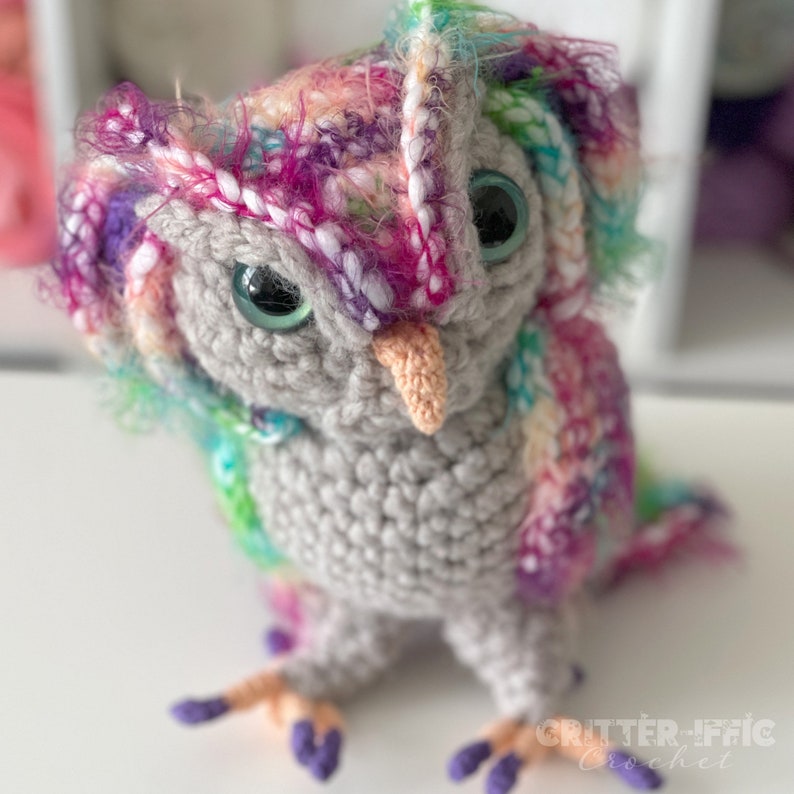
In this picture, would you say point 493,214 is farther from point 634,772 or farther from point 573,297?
point 634,772

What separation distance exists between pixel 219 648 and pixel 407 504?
0.62 ft

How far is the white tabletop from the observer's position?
510 mm

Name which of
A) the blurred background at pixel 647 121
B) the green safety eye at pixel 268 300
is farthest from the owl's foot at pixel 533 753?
the blurred background at pixel 647 121

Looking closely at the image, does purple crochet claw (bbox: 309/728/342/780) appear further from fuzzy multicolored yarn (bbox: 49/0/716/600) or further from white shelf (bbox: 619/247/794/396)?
white shelf (bbox: 619/247/794/396)

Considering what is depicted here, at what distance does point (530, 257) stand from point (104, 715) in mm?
340

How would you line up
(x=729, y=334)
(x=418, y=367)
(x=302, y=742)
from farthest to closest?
(x=729, y=334)
(x=302, y=742)
(x=418, y=367)

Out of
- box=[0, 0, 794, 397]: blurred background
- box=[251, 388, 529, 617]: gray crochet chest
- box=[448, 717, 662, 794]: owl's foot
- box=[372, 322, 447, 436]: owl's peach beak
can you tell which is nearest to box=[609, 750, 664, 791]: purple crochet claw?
box=[448, 717, 662, 794]: owl's foot

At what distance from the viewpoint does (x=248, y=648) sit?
1.94ft

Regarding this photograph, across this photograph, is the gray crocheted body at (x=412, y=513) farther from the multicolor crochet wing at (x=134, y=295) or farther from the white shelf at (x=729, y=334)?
the white shelf at (x=729, y=334)

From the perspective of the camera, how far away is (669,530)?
2.10 feet

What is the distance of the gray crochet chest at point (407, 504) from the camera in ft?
1.54

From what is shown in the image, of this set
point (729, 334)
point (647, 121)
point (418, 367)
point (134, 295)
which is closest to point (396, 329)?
point (418, 367)

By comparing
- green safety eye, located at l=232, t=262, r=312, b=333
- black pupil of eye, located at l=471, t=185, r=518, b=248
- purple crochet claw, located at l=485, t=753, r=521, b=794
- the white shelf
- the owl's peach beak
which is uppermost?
black pupil of eye, located at l=471, t=185, r=518, b=248

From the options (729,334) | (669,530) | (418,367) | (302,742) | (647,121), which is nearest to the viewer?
(418,367)
